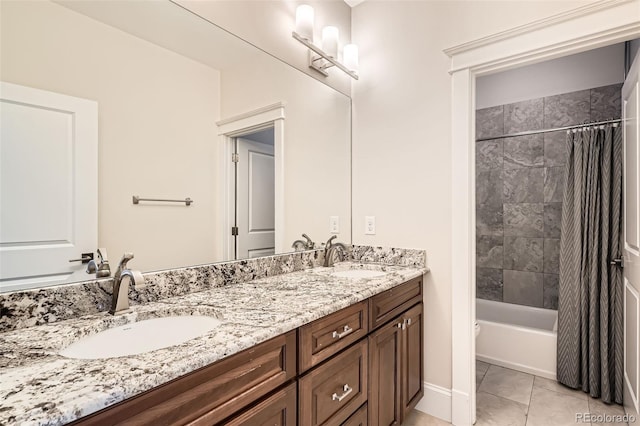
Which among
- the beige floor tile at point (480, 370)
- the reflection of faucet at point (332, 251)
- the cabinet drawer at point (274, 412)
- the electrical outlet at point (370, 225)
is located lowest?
the beige floor tile at point (480, 370)

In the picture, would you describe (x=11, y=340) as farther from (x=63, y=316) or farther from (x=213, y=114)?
(x=213, y=114)

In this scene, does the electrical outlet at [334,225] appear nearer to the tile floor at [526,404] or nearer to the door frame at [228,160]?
the door frame at [228,160]

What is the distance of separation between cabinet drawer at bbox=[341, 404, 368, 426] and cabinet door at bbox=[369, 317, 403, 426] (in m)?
0.05

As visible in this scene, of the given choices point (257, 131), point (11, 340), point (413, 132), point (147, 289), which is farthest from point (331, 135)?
point (11, 340)

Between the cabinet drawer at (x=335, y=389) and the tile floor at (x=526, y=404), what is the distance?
827 millimetres

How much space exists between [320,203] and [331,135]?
1.57ft

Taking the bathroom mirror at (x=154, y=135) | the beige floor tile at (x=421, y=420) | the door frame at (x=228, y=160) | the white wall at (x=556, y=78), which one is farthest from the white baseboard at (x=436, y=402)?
the white wall at (x=556, y=78)

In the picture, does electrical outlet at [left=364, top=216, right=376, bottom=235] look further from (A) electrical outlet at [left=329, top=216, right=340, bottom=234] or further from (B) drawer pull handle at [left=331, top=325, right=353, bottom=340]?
(B) drawer pull handle at [left=331, top=325, right=353, bottom=340]

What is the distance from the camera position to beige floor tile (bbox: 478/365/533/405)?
215cm

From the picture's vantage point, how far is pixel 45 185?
99 cm

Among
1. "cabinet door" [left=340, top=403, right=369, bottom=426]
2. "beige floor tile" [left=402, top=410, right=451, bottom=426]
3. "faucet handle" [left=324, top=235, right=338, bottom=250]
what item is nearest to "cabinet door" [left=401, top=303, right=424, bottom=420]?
"beige floor tile" [left=402, top=410, right=451, bottom=426]

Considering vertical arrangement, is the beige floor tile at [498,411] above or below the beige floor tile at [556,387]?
below

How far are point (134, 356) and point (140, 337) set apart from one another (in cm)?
31

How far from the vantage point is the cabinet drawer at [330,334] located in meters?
1.07
